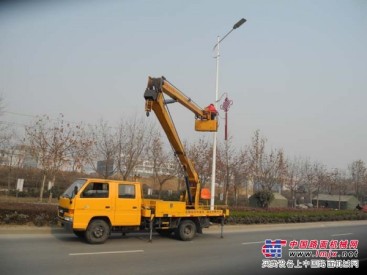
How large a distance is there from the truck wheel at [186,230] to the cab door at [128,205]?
71.2 inches

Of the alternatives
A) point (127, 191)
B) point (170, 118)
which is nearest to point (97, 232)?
point (127, 191)

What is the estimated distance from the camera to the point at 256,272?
380 inches

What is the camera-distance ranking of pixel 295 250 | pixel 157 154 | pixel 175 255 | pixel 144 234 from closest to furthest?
pixel 175 255 → pixel 295 250 → pixel 144 234 → pixel 157 154

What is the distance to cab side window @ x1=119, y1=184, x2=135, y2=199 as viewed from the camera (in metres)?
13.5

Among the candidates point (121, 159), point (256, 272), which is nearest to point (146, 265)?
point (256, 272)

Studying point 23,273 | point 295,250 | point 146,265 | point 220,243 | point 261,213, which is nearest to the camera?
point 23,273

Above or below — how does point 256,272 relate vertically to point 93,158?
below

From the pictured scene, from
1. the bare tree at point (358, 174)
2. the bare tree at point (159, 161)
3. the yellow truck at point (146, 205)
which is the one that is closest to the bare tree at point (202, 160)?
the bare tree at point (159, 161)

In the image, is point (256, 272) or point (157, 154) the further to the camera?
point (157, 154)

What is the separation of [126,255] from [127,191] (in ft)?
10.3

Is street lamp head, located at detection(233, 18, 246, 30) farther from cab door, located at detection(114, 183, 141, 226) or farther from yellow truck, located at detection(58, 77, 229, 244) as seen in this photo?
cab door, located at detection(114, 183, 141, 226)

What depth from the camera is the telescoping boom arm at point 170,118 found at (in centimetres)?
1448

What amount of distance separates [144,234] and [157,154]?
61.0 feet

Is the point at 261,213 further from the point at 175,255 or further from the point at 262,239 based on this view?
the point at 175,255
